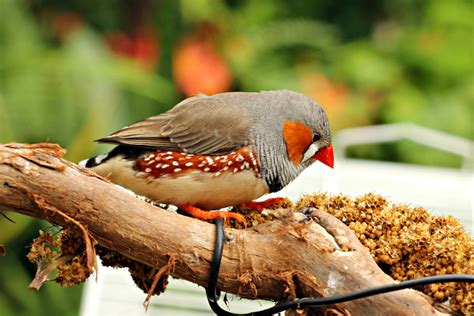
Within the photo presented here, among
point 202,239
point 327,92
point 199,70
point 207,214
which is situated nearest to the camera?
point 202,239

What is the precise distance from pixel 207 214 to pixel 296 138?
0.35m

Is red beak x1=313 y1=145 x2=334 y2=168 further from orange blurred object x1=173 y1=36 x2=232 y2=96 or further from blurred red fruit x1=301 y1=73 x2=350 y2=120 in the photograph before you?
blurred red fruit x1=301 y1=73 x2=350 y2=120

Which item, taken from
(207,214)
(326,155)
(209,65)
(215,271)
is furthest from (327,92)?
(215,271)

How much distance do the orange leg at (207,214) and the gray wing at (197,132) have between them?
6.6 inches

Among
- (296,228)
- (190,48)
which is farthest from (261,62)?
(296,228)

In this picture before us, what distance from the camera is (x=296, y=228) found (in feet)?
6.31

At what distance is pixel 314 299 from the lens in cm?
181

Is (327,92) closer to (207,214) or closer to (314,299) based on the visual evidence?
(207,214)

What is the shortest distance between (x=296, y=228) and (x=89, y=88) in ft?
12.1

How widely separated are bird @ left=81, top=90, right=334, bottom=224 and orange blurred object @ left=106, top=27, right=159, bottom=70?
3.35 meters

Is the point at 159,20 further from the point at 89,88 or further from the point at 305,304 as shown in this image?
the point at 305,304

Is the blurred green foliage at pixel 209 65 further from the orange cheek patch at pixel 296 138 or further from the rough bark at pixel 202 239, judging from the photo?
the rough bark at pixel 202 239

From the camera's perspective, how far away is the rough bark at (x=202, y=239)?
1815 millimetres

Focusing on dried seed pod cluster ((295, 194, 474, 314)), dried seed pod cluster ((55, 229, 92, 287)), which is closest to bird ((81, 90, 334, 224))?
dried seed pod cluster ((295, 194, 474, 314))
